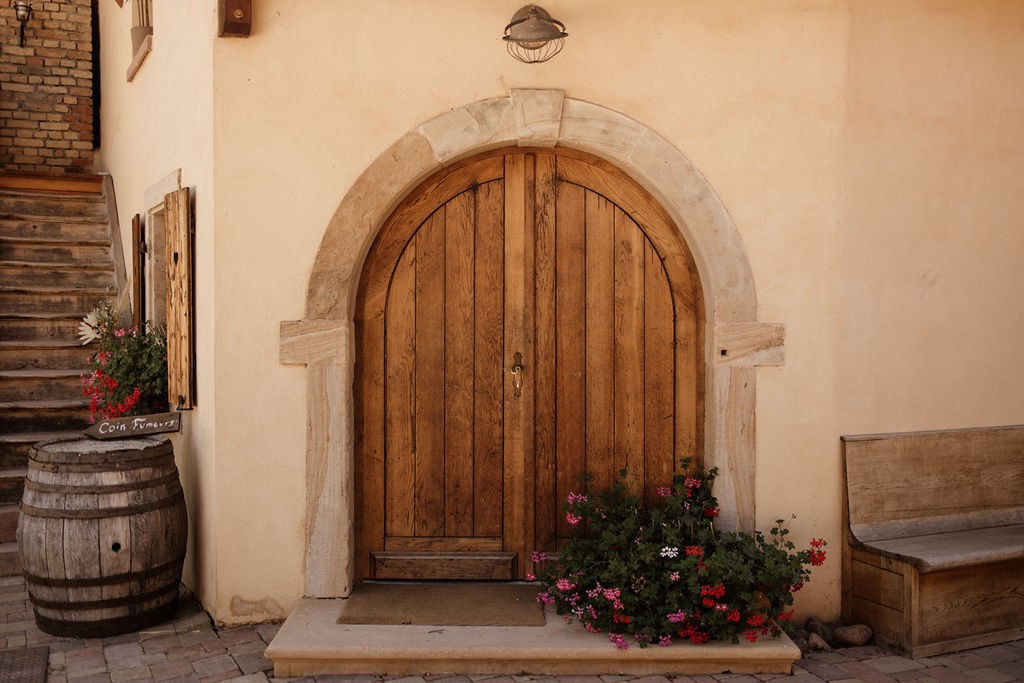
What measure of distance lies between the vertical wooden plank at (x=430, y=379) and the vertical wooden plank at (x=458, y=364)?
0.03 meters

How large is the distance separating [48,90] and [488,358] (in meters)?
6.30

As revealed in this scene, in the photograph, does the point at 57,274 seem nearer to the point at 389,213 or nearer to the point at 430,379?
the point at 389,213

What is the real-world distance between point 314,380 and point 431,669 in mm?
1446

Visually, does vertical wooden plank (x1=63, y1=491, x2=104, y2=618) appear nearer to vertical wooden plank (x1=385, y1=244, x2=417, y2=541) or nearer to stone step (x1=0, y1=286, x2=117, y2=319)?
vertical wooden plank (x1=385, y1=244, x2=417, y2=541)

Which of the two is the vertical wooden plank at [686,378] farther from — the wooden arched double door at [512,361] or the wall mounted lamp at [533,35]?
the wall mounted lamp at [533,35]

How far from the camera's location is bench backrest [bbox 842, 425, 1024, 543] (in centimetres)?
464

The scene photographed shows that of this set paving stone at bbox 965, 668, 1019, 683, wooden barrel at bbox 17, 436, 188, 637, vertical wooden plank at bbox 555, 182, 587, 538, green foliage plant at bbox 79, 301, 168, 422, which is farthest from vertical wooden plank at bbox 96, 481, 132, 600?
paving stone at bbox 965, 668, 1019, 683

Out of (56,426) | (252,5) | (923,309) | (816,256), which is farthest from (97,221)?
(923,309)

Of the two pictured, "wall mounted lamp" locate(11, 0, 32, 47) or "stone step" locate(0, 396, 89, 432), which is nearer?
"stone step" locate(0, 396, 89, 432)

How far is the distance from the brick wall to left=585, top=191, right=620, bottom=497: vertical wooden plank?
240 inches

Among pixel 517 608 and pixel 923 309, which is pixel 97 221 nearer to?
pixel 517 608

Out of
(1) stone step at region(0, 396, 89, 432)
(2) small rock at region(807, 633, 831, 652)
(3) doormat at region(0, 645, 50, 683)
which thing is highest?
(1) stone step at region(0, 396, 89, 432)

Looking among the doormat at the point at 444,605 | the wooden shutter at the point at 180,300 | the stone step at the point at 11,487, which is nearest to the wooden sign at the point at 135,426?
the wooden shutter at the point at 180,300

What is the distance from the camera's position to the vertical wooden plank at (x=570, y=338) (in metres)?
4.73
